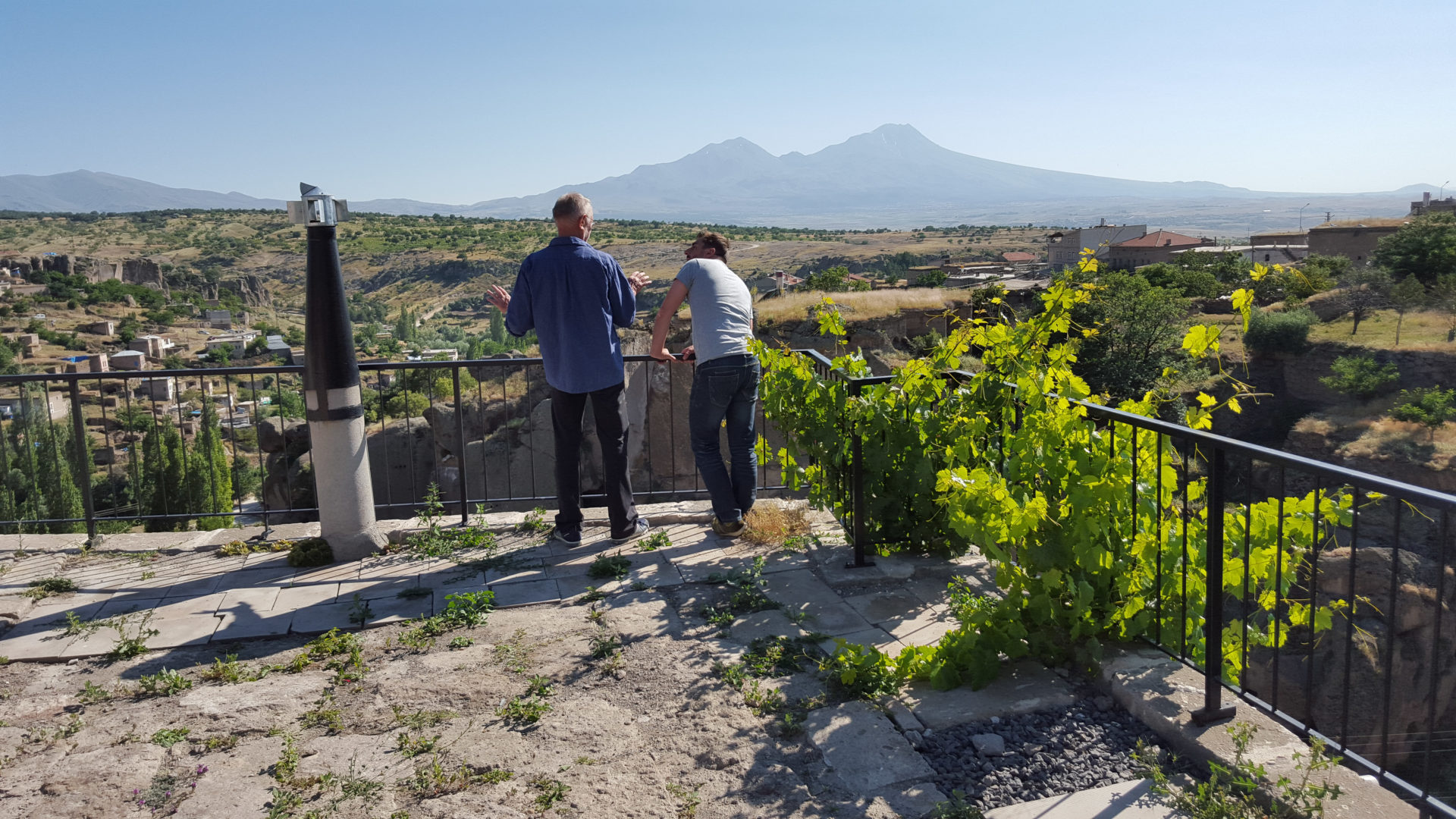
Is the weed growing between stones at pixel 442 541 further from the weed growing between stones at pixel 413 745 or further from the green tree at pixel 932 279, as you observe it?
the green tree at pixel 932 279

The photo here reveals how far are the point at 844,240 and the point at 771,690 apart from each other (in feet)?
499

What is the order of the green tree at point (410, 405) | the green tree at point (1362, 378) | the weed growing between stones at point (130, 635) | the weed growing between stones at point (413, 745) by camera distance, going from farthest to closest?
the green tree at point (1362, 378) < the green tree at point (410, 405) < the weed growing between stones at point (130, 635) < the weed growing between stones at point (413, 745)

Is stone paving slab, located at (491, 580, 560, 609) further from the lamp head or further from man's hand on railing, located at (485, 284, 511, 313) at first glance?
the lamp head

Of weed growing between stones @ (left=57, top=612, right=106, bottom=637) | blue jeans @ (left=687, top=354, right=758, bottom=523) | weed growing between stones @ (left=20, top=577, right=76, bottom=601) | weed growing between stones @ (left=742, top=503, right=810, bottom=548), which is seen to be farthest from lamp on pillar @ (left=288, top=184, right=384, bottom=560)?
weed growing between stones @ (left=742, top=503, right=810, bottom=548)

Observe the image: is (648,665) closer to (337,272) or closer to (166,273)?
(337,272)

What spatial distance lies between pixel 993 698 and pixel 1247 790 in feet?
3.06

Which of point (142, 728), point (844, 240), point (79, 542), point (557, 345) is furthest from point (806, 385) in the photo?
point (844, 240)

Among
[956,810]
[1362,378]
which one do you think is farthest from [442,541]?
[1362,378]

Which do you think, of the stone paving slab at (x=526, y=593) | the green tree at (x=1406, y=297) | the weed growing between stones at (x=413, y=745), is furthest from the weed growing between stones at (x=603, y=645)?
the green tree at (x=1406, y=297)

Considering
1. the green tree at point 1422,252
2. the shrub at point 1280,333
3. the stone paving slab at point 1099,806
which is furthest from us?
the green tree at point 1422,252

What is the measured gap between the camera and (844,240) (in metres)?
151

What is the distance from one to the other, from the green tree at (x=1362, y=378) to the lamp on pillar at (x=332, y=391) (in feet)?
163

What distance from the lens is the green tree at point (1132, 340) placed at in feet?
142

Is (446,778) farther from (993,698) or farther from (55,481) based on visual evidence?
(55,481)
